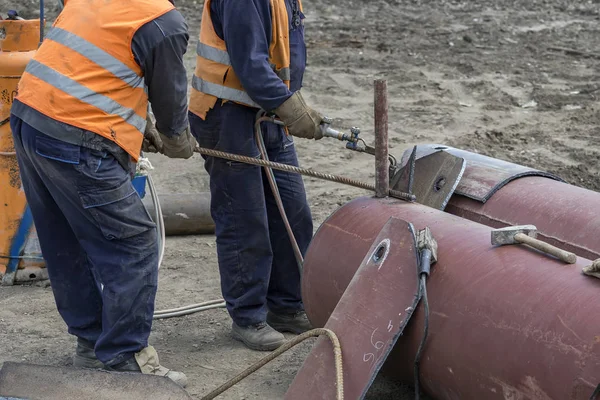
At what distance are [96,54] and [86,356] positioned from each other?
140 cm

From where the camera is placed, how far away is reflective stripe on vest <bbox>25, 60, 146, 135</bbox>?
11.6 ft

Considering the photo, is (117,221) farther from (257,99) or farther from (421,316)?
(421,316)

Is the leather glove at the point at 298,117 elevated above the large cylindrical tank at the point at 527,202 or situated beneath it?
elevated above

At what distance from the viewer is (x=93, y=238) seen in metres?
3.72

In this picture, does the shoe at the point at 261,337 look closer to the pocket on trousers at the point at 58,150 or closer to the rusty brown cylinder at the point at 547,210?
the rusty brown cylinder at the point at 547,210

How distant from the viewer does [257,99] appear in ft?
13.3

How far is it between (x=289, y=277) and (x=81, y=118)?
5.01ft

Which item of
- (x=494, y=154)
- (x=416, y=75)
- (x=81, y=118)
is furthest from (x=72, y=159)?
(x=416, y=75)

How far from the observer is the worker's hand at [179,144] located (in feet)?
12.8

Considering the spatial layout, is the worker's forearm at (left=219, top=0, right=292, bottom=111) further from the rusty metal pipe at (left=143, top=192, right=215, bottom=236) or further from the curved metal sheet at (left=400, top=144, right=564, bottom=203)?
the rusty metal pipe at (left=143, top=192, right=215, bottom=236)

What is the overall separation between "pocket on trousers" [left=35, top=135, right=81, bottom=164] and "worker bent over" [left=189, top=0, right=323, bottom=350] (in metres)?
0.85

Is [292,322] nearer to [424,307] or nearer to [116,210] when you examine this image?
[116,210]

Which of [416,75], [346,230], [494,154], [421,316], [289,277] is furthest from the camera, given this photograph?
[416,75]

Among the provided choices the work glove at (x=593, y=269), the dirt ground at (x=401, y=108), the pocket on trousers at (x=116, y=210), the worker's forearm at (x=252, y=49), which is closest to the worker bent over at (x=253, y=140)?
the worker's forearm at (x=252, y=49)
